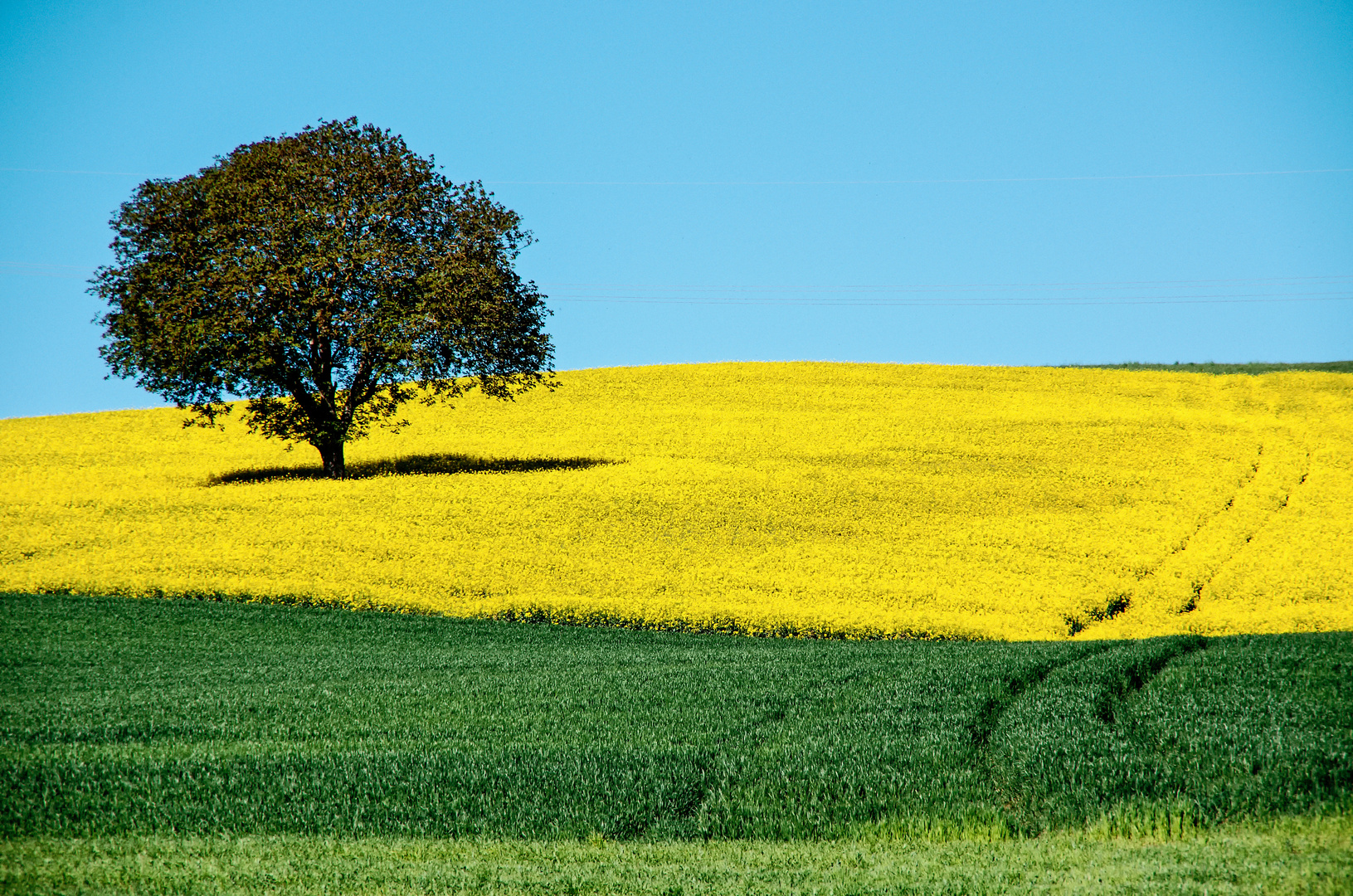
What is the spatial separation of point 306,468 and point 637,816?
32777 millimetres

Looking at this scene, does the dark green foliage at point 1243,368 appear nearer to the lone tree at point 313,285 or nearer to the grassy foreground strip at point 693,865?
the lone tree at point 313,285

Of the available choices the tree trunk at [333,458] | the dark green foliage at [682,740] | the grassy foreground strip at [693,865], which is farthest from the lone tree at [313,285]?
the grassy foreground strip at [693,865]

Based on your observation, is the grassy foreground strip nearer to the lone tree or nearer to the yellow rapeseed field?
the yellow rapeseed field

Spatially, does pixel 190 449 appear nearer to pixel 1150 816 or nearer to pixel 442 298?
pixel 442 298

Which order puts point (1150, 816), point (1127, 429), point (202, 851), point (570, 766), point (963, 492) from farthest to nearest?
point (1127, 429), point (963, 492), point (570, 766), point (1150, 816), point (202, 851)

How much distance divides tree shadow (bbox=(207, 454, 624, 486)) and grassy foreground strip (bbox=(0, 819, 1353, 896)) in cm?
2755

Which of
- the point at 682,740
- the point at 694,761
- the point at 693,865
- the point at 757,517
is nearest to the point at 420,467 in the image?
the point at 757,517

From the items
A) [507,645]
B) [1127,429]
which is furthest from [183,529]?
[1127,429]

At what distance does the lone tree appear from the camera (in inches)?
1415

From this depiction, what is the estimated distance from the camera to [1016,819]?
9914 millimetres

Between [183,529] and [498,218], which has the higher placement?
[498,218]

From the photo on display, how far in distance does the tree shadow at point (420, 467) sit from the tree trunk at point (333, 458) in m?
0.41

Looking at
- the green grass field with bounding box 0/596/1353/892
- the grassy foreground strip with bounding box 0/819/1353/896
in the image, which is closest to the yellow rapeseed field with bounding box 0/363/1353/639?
the green grass field with bounding box 0/596/1353/892

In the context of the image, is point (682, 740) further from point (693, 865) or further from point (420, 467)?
point (420, 467)
